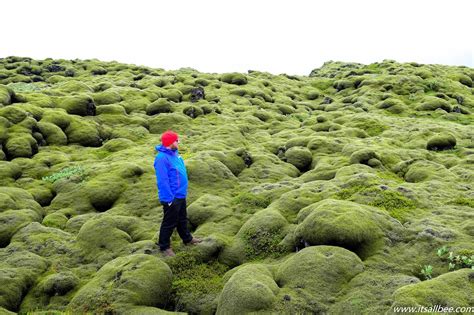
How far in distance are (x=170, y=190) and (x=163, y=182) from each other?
38 centimetres

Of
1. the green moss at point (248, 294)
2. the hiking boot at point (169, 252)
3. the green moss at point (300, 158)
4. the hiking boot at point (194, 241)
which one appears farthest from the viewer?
the green moss at point (300, 158)

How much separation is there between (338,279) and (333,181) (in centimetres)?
744

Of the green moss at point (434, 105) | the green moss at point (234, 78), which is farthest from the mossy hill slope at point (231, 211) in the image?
the green moss at point (234, 78)

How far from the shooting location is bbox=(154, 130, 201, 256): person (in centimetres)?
1398

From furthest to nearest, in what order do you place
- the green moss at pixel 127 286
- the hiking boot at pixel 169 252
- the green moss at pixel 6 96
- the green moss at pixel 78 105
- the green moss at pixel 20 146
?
the green moss at pixel 78 105 → the green moss at pixel 6 96 → the green moss at pixel 20 146 → the hiking boot at pixel 169 252 → the green moss at pixel 127 286

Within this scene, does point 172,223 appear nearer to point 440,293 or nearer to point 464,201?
point 440,293

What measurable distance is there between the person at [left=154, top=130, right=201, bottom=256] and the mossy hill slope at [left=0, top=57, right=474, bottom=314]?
23.2 inches

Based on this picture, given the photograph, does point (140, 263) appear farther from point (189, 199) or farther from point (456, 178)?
point (456, 178)

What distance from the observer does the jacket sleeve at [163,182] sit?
45.7ft

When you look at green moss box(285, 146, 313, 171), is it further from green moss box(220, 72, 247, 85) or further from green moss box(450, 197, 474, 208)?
green moss box(220, 72, 247, 85)

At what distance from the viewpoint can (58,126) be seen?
90.0 feet

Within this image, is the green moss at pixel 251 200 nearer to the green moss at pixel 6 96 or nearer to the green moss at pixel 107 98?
the green moss at pixel 6 96

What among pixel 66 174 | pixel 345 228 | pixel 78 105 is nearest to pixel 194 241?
pixel 345 228

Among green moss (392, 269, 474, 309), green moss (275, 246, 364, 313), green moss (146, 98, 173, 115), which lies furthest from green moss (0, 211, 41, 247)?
green moss (146, 98, 173, 115)
